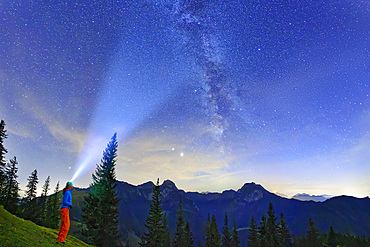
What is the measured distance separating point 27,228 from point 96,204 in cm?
1400

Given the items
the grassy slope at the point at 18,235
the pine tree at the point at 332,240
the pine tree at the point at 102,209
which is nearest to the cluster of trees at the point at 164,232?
the pine tree at the point at 102,209

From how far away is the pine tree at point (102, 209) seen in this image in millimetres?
27875

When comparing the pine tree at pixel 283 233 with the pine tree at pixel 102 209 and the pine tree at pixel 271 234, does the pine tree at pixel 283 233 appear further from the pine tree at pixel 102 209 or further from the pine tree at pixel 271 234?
the pine tree at pixel 102 209

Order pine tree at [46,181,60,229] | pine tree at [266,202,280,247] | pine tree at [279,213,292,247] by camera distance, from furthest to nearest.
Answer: pine tree at [279,213,292,247], pine tree at [266,202,280,247], pine tree at [46,181,60,229]

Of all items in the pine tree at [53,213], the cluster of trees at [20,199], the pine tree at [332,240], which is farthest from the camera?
the pine tree at [332,240]

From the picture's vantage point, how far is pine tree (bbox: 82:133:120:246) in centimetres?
2788

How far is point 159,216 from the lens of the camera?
42.9 metres

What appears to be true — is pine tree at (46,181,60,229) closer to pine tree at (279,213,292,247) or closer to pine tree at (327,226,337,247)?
pine tree at (279,213,292,247)

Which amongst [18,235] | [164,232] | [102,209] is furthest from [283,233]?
[18,235]

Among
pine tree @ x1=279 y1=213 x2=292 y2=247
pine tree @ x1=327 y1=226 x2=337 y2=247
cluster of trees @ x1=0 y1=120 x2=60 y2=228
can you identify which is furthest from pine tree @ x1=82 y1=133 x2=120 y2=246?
pine tree @ x1=327 y1=226 x2=337 y2=247

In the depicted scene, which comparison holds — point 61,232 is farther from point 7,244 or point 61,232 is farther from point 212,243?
point 212,243

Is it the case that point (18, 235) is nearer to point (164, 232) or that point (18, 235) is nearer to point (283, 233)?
point (164, 232)

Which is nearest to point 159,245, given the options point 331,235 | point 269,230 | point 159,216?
point 159,216

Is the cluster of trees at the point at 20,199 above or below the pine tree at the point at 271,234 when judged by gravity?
above
